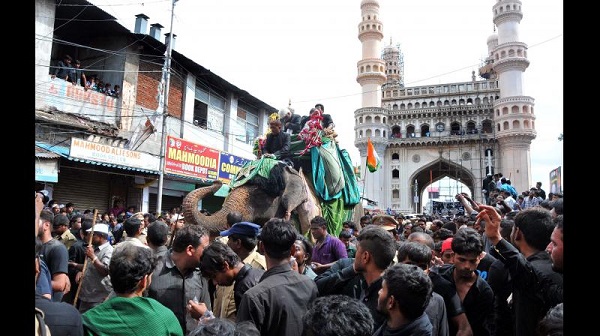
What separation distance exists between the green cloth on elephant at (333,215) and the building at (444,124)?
32.9 m

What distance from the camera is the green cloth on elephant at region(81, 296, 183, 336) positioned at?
202cm

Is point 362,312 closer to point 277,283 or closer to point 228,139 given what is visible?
point 277,283

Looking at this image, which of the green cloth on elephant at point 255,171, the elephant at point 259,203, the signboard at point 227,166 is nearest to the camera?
the elephant at point 259,203

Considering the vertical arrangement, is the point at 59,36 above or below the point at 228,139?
above

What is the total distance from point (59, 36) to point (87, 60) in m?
1.23

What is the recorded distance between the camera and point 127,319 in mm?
2057

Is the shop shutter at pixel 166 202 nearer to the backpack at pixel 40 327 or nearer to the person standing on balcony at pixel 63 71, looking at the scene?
the person standing on balcony at pixel 63 71

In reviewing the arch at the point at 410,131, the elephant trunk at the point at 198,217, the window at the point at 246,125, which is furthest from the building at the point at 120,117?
the arch at the point at 410,131

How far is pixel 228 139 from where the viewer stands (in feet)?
72.7

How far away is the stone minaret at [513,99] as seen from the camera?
3769cm

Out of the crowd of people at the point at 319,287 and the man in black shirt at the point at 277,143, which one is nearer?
the crowd of people at the point at 319,287

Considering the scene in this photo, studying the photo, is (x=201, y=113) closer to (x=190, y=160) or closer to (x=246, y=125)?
(x=246, y=125)

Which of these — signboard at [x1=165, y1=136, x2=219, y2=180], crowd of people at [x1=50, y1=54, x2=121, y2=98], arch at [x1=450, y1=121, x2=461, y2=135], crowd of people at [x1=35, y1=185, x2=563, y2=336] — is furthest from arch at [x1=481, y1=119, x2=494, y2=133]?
crowd of people at [x1=35, y1=185, x2=563, y2=336]
